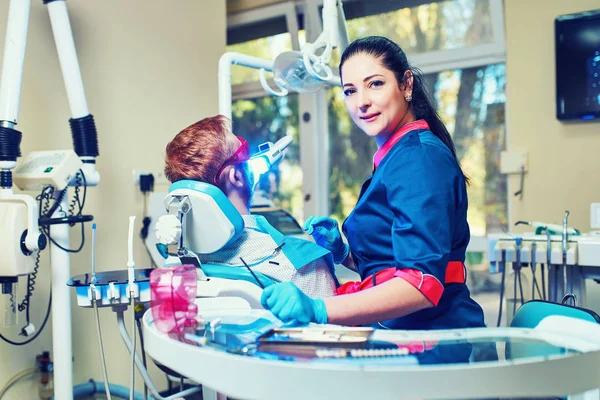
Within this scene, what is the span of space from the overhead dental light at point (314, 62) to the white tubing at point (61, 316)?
3.03ft

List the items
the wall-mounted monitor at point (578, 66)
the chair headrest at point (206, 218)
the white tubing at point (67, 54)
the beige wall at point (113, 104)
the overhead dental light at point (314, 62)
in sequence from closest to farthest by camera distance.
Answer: the chair headrest at point (206, 218), the overhead dental light at point (314, 62), the white tubing at point (67, 54), the beige wall at point (113, 104), the wall-mounted monitor at point (578, 66)

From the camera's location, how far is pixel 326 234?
147 cm

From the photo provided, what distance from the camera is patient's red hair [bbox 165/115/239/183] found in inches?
52.6

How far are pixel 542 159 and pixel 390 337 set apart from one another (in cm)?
226

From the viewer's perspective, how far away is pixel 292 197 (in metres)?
3.90

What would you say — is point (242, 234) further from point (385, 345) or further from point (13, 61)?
point (13, 61)

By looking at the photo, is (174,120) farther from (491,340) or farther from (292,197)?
(491,340)

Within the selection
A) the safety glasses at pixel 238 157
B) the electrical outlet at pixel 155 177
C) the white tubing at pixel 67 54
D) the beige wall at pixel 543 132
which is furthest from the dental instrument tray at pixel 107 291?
the beige wall at pixel 543 132

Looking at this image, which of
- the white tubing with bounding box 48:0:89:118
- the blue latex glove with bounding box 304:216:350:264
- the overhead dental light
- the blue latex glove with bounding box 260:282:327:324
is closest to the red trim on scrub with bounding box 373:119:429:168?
the blue latex glove with bounding box 304:216:350:264

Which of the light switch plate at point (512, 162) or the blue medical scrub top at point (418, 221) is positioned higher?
the light switch plate at point (512, 162)

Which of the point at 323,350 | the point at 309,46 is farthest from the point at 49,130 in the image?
the point at 323,350

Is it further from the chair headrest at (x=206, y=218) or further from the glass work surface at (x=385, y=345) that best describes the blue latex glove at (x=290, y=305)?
the chair headrest at (x=206, y=218)

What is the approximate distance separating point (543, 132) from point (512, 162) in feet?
0.69

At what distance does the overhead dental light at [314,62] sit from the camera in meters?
1.88
